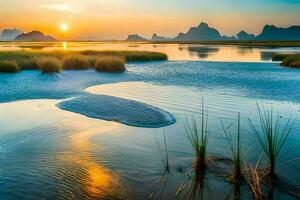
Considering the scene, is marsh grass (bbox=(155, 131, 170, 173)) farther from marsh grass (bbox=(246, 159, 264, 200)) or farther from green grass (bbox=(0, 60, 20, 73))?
green grass (bbox=(0, 60, 20, 73))

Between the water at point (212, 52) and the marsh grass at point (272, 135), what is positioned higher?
the marsh grass at point (272, 135)

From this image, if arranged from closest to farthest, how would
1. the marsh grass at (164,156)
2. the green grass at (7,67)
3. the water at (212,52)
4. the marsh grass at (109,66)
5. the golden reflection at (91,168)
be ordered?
the golden reflection at (91,168) < the marsh grass at (164,156) < the green grass at (7,67) < the marsh grass at (109,66) < the water at (212,52)

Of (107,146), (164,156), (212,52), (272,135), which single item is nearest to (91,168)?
(107,146)

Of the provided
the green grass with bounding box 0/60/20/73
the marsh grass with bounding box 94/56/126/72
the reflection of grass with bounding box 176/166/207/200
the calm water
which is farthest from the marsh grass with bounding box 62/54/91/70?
the reflection of grass with bounding box 176/166/207/200

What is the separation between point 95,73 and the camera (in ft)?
106

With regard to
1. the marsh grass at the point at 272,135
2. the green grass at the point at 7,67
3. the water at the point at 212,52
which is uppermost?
the green grass at the point at 7,67

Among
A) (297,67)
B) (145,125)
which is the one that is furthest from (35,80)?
(297,67)

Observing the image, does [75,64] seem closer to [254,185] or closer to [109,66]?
[109,66]

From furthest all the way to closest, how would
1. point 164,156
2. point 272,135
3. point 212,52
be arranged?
point 212,52 < point 272,135 < point 164,156

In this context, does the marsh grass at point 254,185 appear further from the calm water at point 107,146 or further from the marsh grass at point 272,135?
the marsh grass at point 272,135

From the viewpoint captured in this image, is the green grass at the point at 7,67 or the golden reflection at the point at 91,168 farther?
the green grass at the point at 7,67

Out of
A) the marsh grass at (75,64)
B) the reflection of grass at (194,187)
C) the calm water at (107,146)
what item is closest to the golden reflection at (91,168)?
the calm water at (107,146)

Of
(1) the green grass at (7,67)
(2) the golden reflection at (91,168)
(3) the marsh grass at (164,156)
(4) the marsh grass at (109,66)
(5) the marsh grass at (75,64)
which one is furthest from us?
(5) the marsh grass at (75,64)

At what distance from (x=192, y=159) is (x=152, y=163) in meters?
1.05
